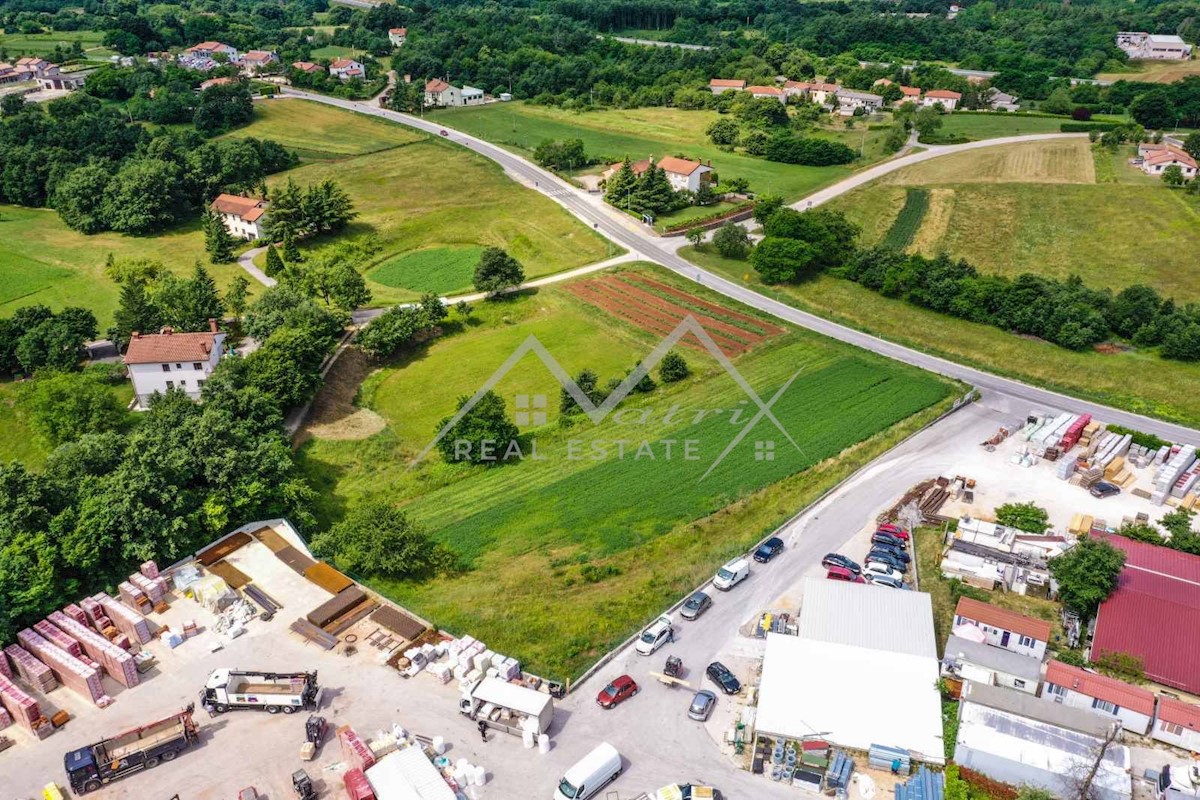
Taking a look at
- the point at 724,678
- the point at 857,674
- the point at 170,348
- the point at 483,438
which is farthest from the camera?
the point at 170,348

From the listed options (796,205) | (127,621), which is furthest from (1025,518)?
(796,205)

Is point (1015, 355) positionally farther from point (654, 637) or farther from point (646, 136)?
point (646, 136)

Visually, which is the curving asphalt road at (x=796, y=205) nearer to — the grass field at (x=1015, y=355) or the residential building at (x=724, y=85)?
the grass field at (x=1015, y=355)

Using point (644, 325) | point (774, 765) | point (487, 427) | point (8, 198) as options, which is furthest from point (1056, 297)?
point (8, 198)

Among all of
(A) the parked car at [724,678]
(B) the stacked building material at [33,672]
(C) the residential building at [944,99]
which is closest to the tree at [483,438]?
(A) the parked car at [724,678]

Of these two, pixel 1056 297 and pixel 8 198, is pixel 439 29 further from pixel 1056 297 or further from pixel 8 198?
pixel 1056 297
